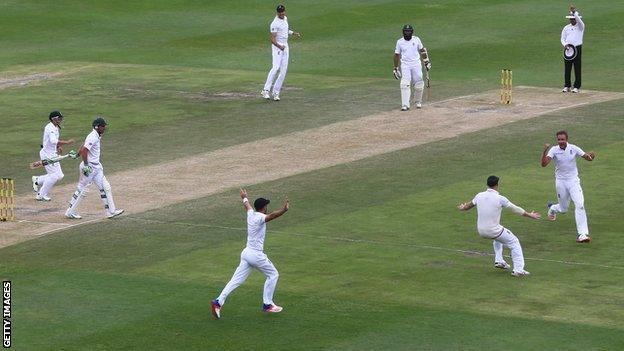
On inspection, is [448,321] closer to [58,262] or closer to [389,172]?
[58,262]

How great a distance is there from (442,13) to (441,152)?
69.1ft

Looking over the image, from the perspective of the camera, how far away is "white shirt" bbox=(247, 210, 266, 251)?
72.7ft

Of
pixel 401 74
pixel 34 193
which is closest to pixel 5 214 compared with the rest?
pixel 34 193

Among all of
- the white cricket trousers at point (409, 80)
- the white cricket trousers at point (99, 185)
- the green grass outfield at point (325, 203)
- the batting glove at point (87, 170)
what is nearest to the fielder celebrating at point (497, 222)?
the green grass outfield at point (325, 203)

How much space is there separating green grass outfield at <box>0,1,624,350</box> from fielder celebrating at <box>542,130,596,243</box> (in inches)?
20.3

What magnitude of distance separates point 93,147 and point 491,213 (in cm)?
887

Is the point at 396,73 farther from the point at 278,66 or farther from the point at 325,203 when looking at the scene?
the point at 325,203

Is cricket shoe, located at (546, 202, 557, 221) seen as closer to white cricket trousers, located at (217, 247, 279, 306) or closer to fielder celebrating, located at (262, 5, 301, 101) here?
white cricket trousers, located at (217, 247, 279, 306)

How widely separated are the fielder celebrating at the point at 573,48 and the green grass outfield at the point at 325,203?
1657 millimetres

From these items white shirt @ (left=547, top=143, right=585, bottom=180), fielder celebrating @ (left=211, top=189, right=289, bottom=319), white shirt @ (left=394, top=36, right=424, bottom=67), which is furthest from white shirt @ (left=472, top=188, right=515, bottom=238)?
white shirt @ (left=394, top=36, right=424, bottom=67)

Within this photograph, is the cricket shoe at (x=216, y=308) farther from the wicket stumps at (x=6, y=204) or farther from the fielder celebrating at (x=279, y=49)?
the fielder celebrating at (x=279, y=49)

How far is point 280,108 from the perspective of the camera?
132 feet

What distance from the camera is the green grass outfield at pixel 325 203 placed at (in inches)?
854

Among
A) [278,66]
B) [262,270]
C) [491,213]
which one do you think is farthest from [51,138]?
[278,66]
